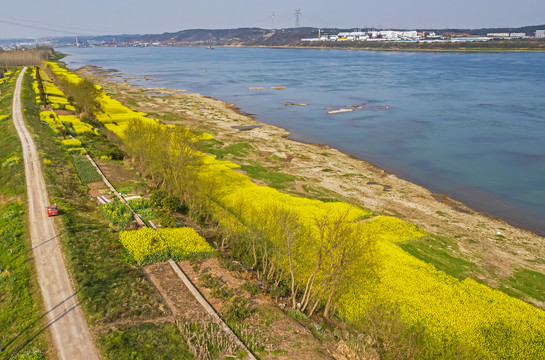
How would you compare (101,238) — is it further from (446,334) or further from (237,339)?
(446,334)

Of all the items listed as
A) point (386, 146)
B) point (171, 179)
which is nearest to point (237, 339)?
point (171, 179)

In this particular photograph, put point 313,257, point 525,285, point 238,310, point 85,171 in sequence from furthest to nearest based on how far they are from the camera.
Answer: point 85,171
point 525,285
point 313,257
point 238,310

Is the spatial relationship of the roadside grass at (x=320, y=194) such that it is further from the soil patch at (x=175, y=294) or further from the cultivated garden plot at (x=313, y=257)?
the soil patch at (x=175, y=294)

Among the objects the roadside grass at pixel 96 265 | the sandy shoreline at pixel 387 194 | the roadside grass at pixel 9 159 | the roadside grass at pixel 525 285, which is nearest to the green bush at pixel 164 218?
the roadside grass at pixel 96 265

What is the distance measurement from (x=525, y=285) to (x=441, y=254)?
7.11 metres

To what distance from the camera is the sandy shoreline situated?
3550 centimetres

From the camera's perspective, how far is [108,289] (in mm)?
24203

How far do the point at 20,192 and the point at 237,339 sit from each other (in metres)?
32.3

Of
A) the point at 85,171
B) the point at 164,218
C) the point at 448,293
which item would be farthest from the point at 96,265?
the point at 448,293

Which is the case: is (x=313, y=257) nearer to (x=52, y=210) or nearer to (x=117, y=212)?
(x=117, y=212)

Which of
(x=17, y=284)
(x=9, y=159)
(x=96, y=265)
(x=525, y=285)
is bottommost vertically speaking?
(x=525, y=285)

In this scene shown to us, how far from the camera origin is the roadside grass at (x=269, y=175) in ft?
167

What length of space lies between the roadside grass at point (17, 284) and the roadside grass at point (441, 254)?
31418 mm

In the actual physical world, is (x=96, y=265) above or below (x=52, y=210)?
below
